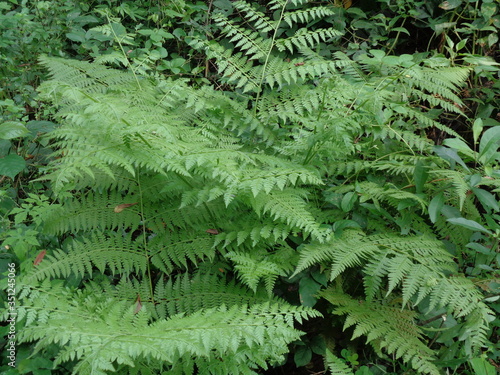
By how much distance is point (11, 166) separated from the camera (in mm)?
2496

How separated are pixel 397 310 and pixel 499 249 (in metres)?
0.75

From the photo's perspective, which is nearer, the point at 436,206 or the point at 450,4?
the point at 436,206

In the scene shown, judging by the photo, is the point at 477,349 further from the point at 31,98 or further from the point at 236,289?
the point at 31,98

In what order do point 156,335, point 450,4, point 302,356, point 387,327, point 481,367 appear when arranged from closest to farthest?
point 156,335, point 481,367, point 387,327, point 302,356, point 450,4

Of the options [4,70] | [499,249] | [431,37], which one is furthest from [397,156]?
[4,70]

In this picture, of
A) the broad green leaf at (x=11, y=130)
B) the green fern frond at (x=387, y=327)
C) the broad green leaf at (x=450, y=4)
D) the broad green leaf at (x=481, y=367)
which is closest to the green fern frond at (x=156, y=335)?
the green fern frond at (x=387, y=327)

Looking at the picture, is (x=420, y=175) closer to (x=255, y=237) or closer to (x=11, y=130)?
(x=255, y=237)

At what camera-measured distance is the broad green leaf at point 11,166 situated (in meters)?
2.46

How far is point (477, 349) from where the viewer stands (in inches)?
72.4

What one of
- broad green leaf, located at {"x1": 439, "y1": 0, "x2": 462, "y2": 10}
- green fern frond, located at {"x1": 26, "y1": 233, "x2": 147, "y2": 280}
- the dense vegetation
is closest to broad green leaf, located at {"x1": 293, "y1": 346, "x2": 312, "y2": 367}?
the dense vegetation

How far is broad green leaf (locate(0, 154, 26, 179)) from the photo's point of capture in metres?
2.46

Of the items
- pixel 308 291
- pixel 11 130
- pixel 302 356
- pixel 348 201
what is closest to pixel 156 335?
pixel 308 291

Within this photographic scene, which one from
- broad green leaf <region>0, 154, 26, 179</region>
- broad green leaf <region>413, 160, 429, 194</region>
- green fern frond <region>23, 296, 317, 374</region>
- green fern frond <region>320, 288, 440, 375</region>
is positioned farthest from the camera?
broad green leaf <region>0, 154, 26, 179</region>

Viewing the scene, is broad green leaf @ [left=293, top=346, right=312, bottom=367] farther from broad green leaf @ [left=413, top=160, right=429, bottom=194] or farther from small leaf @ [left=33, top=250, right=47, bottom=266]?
small leaf @ [left=33, top=250, right=47, bottom=266]
